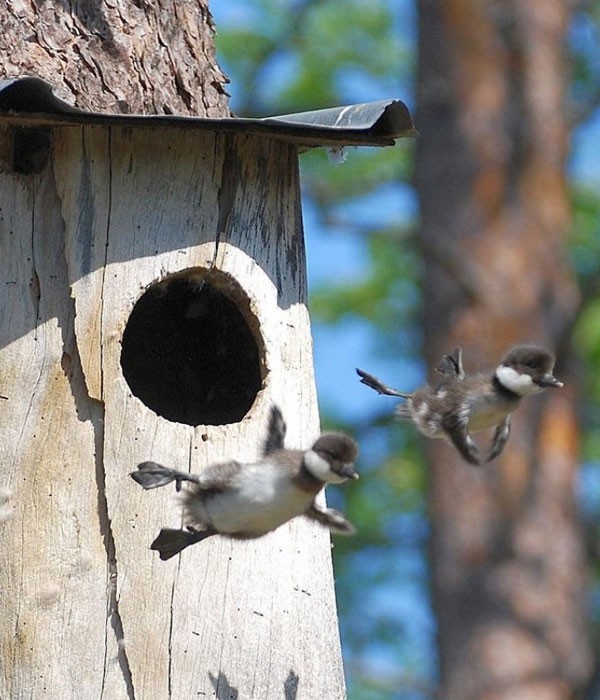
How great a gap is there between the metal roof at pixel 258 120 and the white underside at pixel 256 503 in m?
1.08

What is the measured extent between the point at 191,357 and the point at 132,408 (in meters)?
1.24

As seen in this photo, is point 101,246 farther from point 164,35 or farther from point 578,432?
point 578,432

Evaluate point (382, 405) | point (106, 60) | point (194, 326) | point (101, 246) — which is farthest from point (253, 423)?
point (382, 405)

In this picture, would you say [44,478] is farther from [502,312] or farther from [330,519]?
[502,312]

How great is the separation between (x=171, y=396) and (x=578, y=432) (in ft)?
18.4

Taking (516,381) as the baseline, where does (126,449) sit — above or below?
below

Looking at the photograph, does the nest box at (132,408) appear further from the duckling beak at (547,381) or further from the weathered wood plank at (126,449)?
the duckling beak at (547,381)

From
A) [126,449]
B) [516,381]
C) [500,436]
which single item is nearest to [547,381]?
[516,381]

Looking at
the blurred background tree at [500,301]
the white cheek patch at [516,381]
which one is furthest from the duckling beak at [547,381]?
the blurred background tree at [500,301]

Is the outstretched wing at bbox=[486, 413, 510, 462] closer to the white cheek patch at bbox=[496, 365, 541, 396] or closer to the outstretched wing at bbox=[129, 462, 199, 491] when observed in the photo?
the white cheek patch at bbox=[496, 365, 541, 396]

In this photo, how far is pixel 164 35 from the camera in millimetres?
5109

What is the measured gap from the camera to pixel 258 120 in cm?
428

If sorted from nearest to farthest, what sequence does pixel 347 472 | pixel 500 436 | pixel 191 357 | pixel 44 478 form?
pixel 347 472
pixel 44 478
pixel 500 436
pixel 191 357

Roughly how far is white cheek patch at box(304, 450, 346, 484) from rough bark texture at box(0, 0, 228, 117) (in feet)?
5.61
